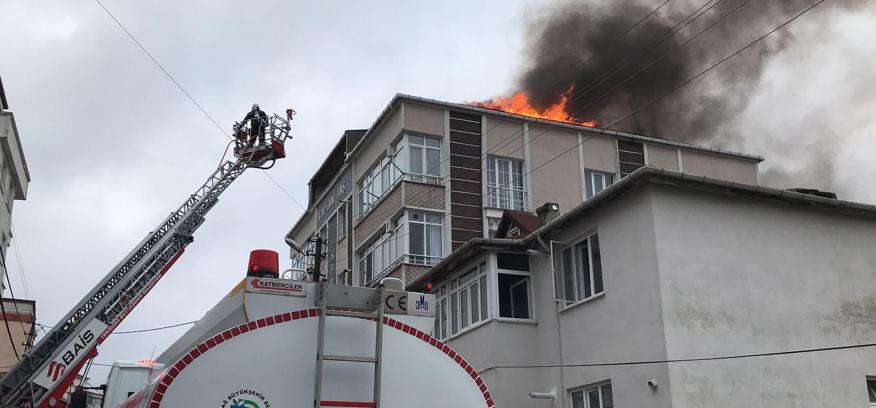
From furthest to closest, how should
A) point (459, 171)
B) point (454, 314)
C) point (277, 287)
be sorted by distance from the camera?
point (459, 171)
point (454, 314)
point (277, 287)

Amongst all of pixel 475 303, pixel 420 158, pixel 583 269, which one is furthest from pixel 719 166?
pixel 583 269

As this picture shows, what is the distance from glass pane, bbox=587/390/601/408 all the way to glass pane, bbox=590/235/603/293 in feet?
7.26

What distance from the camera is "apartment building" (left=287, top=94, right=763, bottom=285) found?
2981 centimetres

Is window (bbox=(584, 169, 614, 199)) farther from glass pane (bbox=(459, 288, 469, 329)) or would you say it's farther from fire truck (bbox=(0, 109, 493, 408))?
fire truck (bbox=(0, 109, 493, 408))

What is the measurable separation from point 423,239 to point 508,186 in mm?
4510

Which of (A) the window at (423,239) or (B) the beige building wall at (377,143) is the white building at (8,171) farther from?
(A) the window at (423,239)

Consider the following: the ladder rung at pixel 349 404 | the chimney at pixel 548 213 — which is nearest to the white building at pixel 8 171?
the chimney at pixel 548 213

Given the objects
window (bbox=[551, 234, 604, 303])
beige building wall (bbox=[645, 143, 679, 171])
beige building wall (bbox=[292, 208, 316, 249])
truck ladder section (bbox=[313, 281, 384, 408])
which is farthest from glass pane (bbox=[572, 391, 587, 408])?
beige building wall (bbox=[292, 208, 316, 249])

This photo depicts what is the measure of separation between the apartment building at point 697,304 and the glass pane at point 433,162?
38.7 feet

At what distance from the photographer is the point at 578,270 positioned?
731 inches

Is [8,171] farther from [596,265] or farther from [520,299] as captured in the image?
[596,265]

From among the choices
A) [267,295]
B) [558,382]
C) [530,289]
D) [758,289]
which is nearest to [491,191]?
[530,289]

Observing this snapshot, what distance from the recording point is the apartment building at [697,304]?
15.2m

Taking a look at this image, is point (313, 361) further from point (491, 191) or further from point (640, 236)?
point (491, 191)
